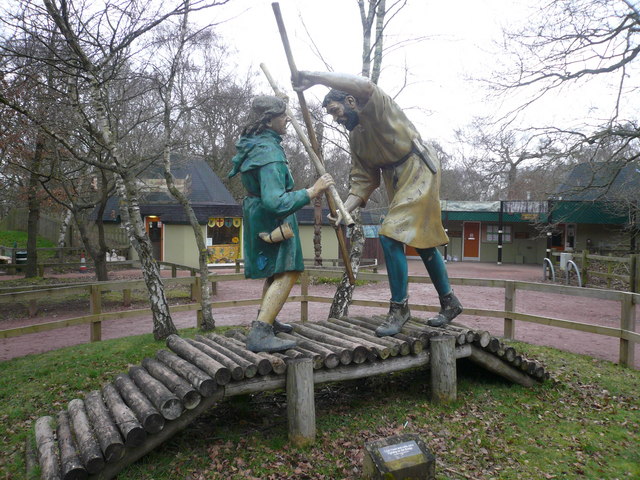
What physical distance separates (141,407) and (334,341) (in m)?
1.54

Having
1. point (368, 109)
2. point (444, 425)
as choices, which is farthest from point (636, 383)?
point (368, 109)

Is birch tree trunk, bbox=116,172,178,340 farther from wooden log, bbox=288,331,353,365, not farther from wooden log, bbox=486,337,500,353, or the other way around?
wooden log, bbox=486,337,500,353

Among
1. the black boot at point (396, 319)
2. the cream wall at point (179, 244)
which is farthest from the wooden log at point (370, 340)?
the cream wall at point (179, 244)

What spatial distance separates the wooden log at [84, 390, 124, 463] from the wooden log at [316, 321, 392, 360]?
5.99 ft

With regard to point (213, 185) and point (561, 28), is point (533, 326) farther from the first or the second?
point (213, 185)

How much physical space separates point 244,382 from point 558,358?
165 inches

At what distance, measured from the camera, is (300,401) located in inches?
135

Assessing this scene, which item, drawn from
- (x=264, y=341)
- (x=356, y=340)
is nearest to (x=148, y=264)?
(x=264, y=341)

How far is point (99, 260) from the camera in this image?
11.1 metres

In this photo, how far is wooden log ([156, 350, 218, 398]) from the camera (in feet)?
10.2

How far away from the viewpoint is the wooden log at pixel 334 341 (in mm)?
3672

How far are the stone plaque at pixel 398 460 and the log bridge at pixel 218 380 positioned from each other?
67cm

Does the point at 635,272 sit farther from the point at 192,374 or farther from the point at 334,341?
the point at 192,374

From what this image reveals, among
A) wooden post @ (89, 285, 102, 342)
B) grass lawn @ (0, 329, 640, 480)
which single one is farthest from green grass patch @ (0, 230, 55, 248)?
grass lawn @ (0, 329, 640, 480)
